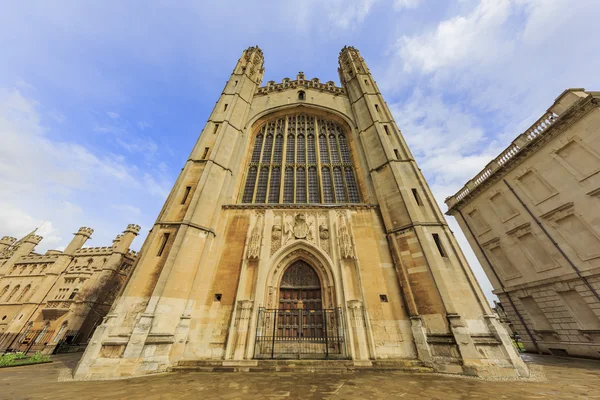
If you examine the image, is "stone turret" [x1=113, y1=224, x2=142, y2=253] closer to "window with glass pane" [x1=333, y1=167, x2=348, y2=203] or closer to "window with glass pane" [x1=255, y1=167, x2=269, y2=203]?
"window with glass pane" [x1=255, y1=167, x2=269, y2=203]

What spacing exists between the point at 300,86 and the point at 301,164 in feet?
31.2

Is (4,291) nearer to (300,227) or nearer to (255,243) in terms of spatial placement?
(255,243)

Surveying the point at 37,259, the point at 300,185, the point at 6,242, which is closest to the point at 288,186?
the point at 300,185

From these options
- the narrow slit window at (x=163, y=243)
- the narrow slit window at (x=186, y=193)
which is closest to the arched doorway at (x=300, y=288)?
the narrow slit window at (x=163, y=243)

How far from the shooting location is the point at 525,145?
1434 centimetres

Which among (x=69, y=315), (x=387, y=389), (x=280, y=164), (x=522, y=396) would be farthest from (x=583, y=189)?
(x=69, y=315)

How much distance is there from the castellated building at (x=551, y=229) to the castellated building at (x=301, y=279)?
8.30 metres

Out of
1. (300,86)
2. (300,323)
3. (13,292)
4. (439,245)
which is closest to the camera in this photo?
(300,323)

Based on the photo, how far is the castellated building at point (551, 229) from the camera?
1122 cm

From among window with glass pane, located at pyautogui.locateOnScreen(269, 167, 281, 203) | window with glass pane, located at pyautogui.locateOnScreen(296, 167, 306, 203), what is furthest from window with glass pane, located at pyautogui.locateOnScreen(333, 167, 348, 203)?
window with glass pane, located at pyautogui.locateOnScreen(269, 167, 281, 203)

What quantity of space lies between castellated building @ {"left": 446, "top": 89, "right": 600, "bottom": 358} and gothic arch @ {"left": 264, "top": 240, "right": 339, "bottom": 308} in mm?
13214

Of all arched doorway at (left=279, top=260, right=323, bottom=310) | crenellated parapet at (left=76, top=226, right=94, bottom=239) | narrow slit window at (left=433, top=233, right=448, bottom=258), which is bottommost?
arched doorway at (left=279, top=260, right=323, bottom=310)

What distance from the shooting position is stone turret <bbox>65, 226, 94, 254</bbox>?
30.7 metres

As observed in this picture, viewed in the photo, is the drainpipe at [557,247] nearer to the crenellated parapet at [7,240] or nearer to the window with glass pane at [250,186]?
the window with glass pane at [250,186]
